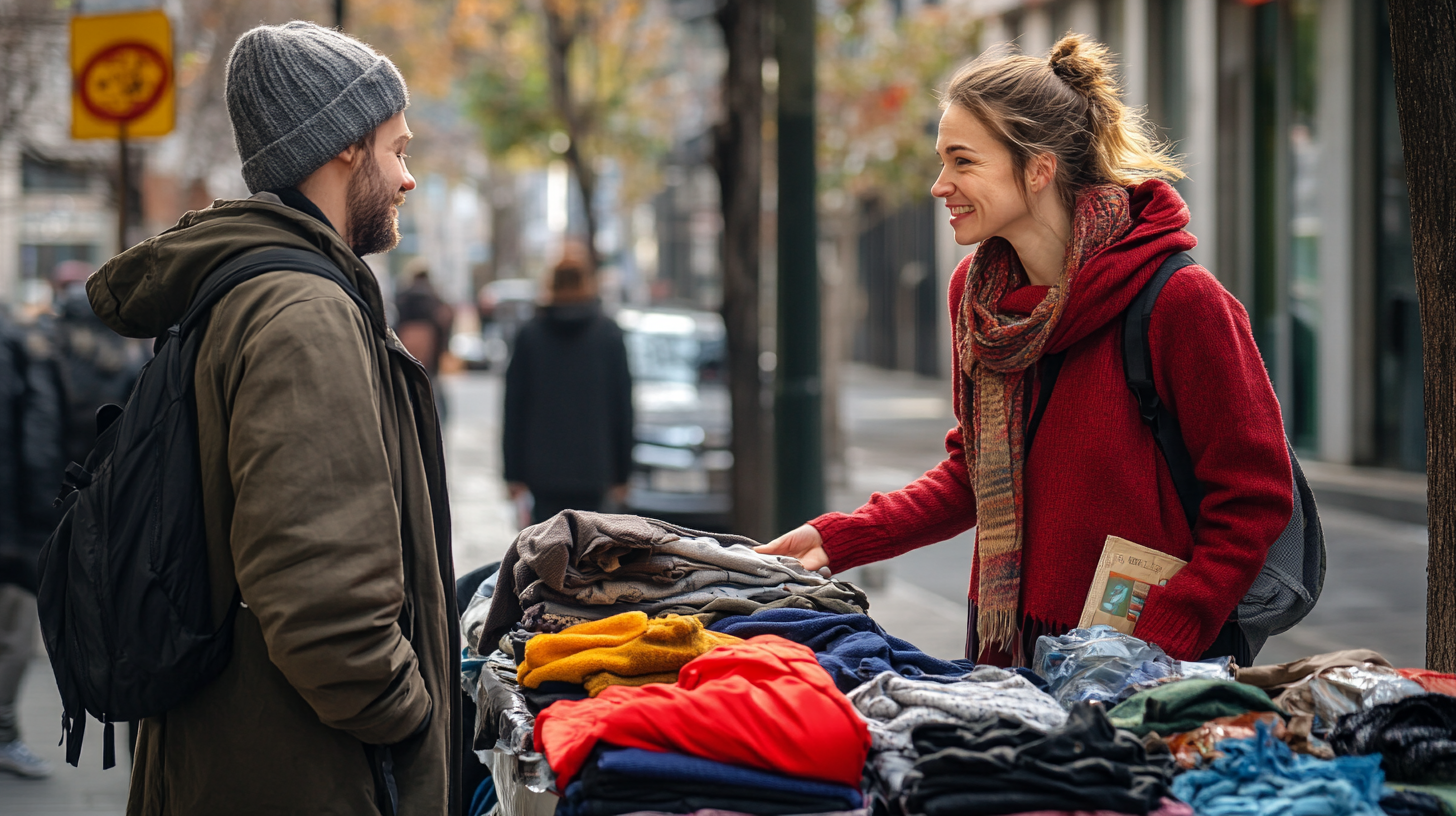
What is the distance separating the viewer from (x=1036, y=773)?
78.0 inches

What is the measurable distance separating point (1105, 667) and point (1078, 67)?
4.06 feet

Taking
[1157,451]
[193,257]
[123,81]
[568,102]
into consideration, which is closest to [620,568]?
[193,257]

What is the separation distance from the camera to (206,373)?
7.50ft

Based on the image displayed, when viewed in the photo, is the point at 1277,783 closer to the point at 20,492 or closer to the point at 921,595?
the point at 20,492

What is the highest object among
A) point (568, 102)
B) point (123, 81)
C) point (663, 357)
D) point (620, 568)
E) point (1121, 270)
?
point (568, 102)

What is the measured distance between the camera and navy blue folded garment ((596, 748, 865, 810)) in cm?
201

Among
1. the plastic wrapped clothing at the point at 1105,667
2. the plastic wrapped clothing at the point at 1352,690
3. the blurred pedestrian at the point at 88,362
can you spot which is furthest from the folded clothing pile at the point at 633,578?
the blurred pedestrian at the point at 88,362

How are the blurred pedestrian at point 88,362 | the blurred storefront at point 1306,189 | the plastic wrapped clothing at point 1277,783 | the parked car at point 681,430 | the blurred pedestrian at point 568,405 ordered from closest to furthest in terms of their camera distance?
the plastic wrapped clothing at point 1277,783 < the blurred pedestrian at point 88,362 < the blurred pedestrian at point 568,405 < the parked car at point 681,430 < the blurred storefront at point 1306,189

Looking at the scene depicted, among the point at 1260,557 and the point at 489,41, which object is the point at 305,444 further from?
the point at 489,41

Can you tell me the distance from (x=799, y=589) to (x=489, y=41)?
20018mm

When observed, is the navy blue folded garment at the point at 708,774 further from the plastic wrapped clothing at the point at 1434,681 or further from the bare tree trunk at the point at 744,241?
the bare tree trunk at the point at 744,241

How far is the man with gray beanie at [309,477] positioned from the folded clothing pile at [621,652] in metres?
0.19

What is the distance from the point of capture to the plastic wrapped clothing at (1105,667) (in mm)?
2375

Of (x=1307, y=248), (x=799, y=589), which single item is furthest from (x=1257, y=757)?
(x=1307, y=248)
